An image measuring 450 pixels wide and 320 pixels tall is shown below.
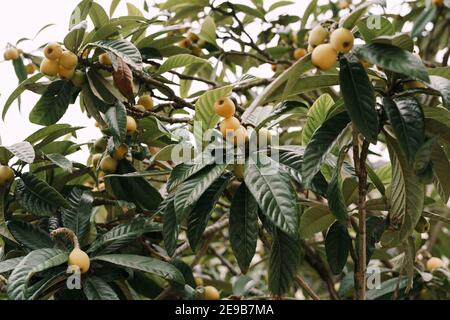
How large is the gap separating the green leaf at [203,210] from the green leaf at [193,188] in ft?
0.13

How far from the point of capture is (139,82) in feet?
4.03

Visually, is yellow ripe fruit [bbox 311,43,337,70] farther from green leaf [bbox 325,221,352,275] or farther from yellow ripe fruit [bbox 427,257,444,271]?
yellow ripe fruit [bbox 427,257,444,271]

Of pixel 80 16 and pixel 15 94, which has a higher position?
pixel 80 16

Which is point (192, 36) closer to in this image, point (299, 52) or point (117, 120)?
point (299, 52)

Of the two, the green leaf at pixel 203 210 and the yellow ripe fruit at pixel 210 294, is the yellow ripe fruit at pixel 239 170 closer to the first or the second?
the green leaf at pixel 203 210

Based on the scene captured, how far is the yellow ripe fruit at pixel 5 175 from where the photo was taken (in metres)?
1.04

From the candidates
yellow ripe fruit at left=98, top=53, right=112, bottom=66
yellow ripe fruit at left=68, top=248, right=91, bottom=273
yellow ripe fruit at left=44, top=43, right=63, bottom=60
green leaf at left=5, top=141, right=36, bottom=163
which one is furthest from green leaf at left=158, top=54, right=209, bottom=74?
yellow ripe fruit at left=68, top=248, right=91, bottom=273

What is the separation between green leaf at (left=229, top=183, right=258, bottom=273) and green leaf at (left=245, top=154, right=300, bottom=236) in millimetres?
73

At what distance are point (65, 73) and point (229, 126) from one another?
1.13 ft

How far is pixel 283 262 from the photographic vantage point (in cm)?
91

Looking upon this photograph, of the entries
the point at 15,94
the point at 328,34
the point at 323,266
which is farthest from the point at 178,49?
the point at 323,266

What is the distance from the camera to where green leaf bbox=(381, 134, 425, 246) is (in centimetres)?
86

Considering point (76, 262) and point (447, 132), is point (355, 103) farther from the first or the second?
point (76, 262)
